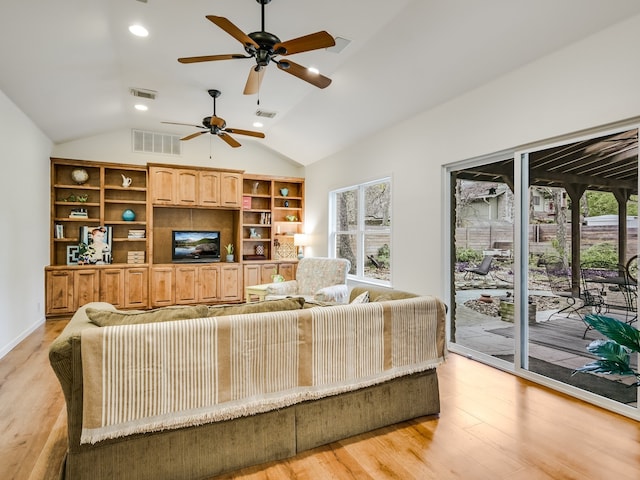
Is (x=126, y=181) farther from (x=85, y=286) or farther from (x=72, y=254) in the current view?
(x=85, y=286)

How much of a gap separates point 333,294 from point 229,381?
2.79 m

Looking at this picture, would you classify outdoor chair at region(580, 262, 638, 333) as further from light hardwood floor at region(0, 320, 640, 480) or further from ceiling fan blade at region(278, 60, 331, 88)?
ceiling fan blade at region(278, 60, 331, 88)

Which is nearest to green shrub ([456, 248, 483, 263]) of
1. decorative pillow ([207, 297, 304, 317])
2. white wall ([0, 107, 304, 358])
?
decorative pillow ([207, 297, 304, 317])

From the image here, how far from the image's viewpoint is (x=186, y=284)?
6.34 metres

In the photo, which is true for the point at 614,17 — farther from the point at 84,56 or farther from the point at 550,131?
the point at 84,56

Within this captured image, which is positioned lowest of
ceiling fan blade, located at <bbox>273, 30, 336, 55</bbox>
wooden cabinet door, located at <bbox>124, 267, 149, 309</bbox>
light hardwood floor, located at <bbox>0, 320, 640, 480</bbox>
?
light hardwood floor, located at <bbox>0, 320, 640, 480</bbox>

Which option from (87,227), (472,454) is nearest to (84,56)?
(87,227)

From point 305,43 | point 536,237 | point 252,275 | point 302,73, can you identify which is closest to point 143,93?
point 302,73

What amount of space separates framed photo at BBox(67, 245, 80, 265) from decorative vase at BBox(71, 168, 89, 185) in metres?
1.08

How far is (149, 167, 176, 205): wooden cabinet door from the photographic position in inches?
242

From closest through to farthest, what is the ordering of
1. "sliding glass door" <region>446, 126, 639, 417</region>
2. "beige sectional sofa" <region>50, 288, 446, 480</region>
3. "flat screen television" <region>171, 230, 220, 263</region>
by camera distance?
"beige sectional sofa" <region>50, 288, 446, 480</region> → "sliding glass door" <region>446, 126, 639, 417</region> → "flat screen television" <region>171, 230, 220, 263</region>

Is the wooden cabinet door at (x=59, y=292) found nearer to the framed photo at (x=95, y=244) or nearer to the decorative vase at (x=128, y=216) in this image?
the framed photo at (x=95, y=244)

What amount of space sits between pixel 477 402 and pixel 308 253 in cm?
481

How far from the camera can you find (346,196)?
20.6ft
